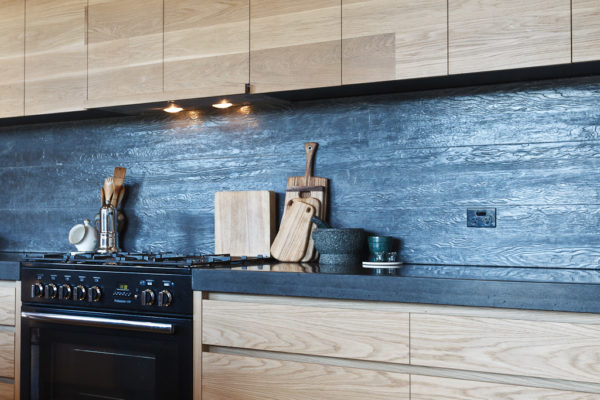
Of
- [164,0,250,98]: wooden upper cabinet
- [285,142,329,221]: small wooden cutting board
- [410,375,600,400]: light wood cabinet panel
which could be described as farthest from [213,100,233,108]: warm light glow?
[410,375,600,400]: light wood cabinet panel

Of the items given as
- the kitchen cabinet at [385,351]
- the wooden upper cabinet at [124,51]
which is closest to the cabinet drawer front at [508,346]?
the kitchen cabinet at [385,351]

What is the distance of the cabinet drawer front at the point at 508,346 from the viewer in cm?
156

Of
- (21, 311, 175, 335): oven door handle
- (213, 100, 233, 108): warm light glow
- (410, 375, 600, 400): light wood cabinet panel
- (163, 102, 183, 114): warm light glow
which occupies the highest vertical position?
(163, 102, 183, 114): warm light glow

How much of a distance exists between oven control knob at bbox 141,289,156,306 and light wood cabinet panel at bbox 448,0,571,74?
1221mm

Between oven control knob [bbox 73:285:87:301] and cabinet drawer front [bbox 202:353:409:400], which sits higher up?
oven control knob [bbox 73:285:87:301]

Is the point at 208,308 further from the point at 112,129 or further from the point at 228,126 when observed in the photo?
the point at 112,129

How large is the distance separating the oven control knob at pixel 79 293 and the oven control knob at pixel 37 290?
166mm

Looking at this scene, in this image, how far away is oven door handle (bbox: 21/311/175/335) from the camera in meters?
2.16

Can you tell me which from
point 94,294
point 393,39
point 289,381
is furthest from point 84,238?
point 393,39

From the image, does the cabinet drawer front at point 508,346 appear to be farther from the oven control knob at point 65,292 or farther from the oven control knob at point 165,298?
the oven control knob at point 65,292

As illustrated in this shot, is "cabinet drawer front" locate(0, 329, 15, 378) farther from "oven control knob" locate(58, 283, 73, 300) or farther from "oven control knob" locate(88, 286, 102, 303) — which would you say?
"oven control knob" locate(88, 286, 102, 303)

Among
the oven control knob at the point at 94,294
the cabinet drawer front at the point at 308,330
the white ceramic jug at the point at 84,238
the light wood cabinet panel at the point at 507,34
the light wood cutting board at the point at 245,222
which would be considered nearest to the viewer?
the cabinet drawer front at the point at 308,330

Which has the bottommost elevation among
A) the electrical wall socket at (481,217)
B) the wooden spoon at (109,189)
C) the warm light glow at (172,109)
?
the electrical wall socket at (481,217)

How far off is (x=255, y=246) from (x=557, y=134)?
48.0 inches
